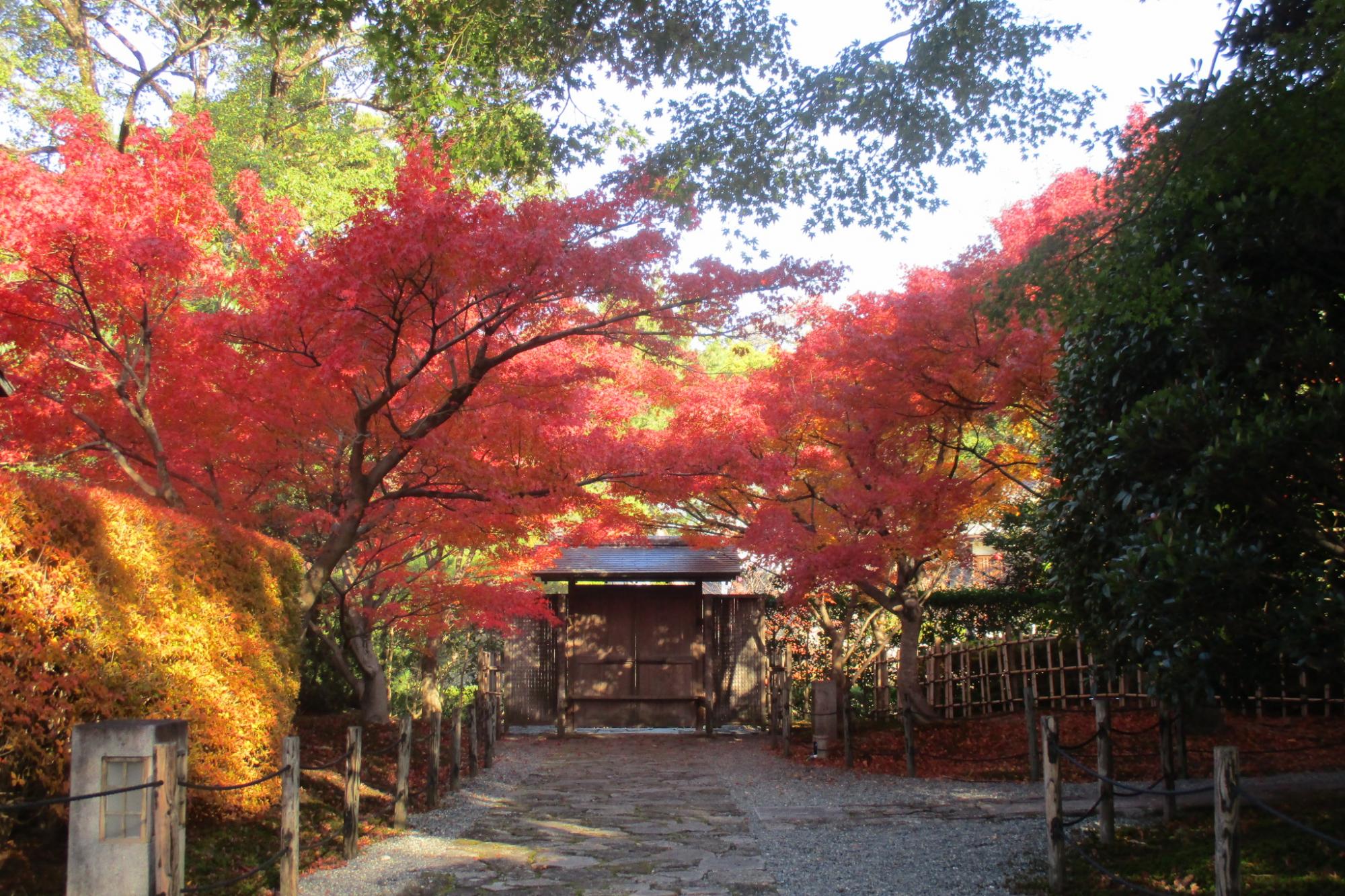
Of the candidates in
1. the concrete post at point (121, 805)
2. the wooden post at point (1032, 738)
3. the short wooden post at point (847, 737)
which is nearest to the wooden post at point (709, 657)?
the short wooden post at point (847, 737)

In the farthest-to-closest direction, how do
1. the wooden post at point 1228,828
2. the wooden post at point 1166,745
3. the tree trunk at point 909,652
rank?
the tree trunk at point 909,652 → the wooden post at point 1166,745 → the wooden post at point 1228,828

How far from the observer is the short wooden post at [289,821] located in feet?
18.0

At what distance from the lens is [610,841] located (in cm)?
746

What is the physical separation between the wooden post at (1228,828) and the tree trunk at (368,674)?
10045mm

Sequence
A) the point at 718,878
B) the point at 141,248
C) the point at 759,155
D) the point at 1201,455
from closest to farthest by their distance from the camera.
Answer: the point at 1201,455
the point at 718,878
the point at 141,248
the point at 759,155

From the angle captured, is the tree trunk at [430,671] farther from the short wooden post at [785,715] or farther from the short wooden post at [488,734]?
the short wooden post at [785,715]

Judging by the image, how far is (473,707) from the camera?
1145cm

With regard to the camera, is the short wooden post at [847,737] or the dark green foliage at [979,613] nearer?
the short wooden post at [847,737]

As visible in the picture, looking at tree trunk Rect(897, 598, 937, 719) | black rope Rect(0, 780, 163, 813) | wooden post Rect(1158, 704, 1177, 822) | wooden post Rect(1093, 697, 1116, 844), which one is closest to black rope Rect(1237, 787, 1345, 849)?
wooden post Rect(1093, 697, 1116, 844)

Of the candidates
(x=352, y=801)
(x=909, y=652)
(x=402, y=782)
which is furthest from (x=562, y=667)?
A: (x=352, y=801)

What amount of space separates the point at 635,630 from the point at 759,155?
9.81 m

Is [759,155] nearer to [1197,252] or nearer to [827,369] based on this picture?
[827,369]

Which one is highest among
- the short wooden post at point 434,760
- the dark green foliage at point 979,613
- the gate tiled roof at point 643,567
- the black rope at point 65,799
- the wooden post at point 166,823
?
the gate tiled roof at point 643,567

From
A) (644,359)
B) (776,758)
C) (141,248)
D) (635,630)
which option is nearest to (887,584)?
(776,758)
